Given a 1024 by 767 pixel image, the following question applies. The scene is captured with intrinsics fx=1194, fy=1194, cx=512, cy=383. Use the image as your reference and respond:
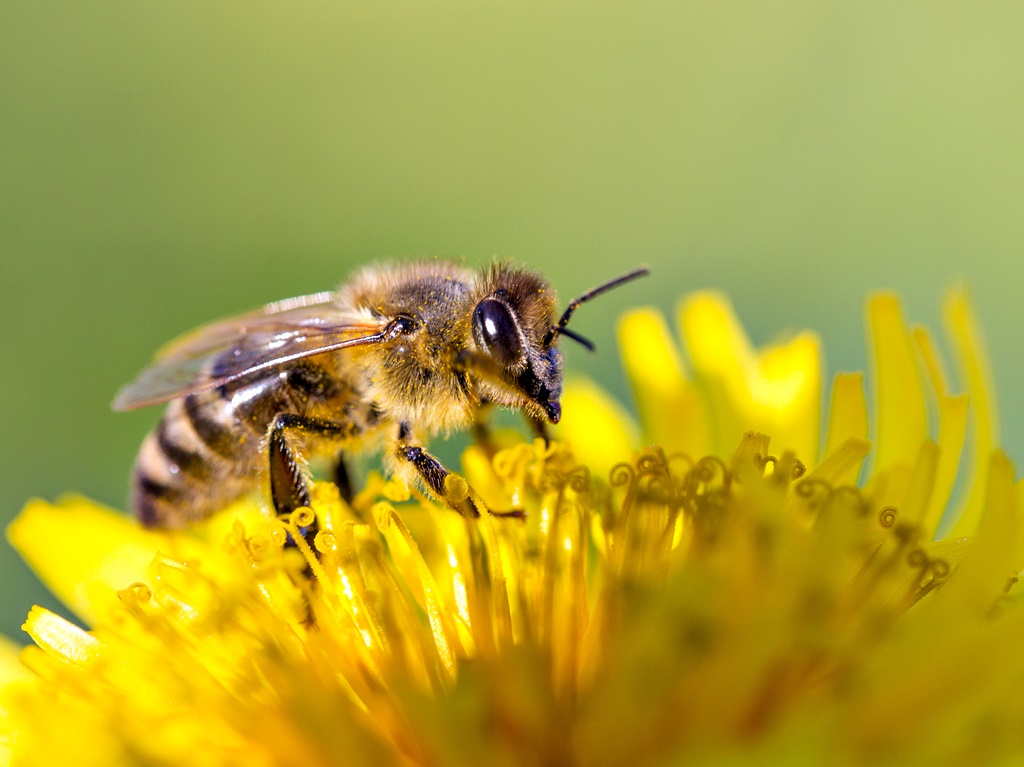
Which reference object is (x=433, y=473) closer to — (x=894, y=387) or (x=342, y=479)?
(x=342, y=479)

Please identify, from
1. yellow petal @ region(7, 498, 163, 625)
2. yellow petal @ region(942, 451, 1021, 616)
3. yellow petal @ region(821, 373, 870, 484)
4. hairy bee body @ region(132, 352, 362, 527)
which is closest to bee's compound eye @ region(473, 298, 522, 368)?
hairy bee body @ region(132, 352, 362, 527)

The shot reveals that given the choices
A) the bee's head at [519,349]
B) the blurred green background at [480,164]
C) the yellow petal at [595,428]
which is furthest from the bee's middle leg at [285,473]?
the blurred green background at [480,164]

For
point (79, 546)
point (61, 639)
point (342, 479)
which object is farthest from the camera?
point (79, 546)

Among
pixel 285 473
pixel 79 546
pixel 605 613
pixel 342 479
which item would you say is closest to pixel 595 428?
→ pixel 342 479

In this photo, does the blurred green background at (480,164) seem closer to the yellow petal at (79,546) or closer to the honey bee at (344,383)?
the yellow petal at (79,546)

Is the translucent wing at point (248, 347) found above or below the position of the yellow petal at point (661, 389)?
above

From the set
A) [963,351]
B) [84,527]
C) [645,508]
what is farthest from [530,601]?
[84,527]

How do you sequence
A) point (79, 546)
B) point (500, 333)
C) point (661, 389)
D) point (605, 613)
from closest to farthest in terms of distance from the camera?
1. point (605, 613)
2. point (500, 333)
3. point (79, 546)
4. point (661, 389)

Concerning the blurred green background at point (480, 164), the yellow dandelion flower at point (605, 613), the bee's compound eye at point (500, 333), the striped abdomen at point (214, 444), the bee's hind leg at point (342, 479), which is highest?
the blurred green background at point (480, 164)
